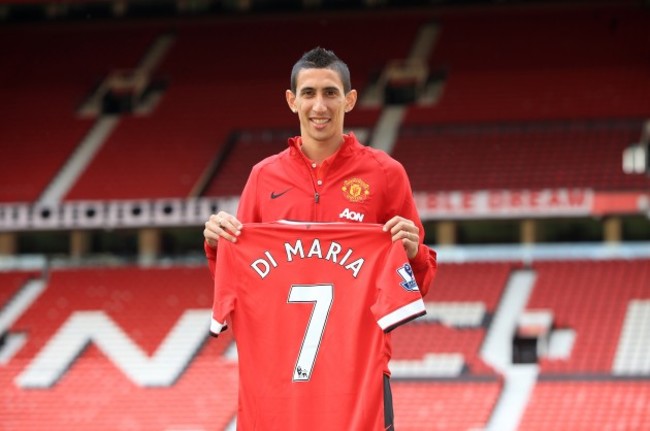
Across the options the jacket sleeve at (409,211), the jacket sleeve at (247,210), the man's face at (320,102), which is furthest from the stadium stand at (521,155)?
the man's face at (320,102)

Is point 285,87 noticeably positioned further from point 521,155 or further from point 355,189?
point 355,189

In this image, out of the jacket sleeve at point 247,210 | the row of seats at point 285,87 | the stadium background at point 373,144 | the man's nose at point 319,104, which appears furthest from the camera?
the row of seats at point 285,87

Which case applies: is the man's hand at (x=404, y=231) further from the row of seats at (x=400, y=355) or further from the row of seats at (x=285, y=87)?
the row of seats at (x=285, y=87)

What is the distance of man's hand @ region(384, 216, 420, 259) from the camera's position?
331 cm

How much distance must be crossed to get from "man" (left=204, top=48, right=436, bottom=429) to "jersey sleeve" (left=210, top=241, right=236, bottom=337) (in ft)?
0.13

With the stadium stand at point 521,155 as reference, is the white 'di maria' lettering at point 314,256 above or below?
above

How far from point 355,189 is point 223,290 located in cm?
49

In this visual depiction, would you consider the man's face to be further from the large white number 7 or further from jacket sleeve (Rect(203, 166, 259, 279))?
the large white number 7

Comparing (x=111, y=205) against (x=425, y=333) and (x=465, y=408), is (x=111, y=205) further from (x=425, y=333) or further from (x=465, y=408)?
(x=465, y=408)

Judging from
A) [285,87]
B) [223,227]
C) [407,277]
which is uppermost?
[223,227]

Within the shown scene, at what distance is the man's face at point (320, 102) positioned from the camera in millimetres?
3250

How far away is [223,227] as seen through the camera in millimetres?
3451

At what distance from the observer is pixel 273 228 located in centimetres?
345

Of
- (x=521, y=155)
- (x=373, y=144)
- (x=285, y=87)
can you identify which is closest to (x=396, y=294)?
(x=521, y=155)
